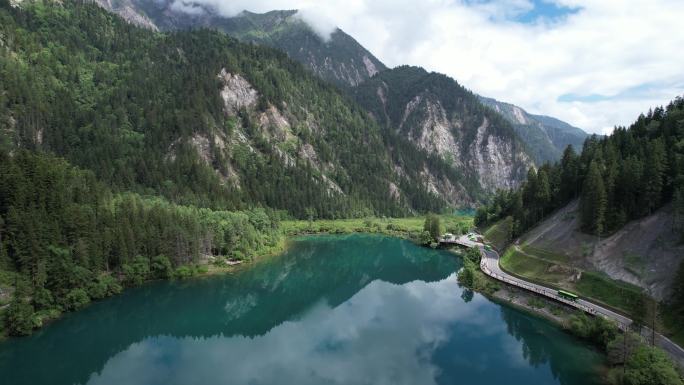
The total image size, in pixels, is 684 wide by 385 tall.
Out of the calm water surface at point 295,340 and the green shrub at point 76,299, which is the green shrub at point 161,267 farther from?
the green shrub at point 76,299

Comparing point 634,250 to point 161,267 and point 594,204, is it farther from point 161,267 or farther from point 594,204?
point 161,267

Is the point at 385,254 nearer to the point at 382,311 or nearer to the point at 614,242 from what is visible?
the point at 382,311

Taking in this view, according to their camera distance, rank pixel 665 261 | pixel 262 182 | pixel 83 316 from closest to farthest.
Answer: pixel 665 261, pixel 83 316, pixel 262 182

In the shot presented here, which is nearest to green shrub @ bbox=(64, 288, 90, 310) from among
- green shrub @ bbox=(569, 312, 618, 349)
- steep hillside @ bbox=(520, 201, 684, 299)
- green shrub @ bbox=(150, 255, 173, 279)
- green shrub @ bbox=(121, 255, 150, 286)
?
green shrub @ bbox=(121, 255, 150, 286)

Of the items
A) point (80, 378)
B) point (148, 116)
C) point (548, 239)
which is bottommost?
point (80, 378)

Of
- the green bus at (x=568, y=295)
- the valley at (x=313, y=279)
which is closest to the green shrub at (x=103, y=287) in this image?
the valley at (x=313, y=279)

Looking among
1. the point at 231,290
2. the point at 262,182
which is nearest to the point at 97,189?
the point at 231,290

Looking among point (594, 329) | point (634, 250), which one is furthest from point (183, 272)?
point (634, 250)

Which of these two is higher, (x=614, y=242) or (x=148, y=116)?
(x=148, y=116)
